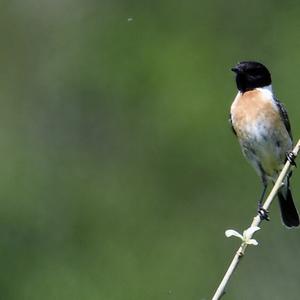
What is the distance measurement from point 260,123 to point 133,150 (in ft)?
A: 35.7

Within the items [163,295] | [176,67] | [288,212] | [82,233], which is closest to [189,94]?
[176,67]

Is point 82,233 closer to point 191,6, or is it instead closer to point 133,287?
point 133,287

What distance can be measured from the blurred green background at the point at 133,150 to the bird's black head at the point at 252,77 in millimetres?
6599

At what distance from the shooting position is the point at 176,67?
21688 mm

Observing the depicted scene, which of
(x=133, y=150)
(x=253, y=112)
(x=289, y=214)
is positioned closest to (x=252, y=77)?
(x=253, y=112)

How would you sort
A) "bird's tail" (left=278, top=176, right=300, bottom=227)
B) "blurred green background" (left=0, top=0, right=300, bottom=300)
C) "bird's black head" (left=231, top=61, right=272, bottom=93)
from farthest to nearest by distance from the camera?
1. "blurred green background" (left=0, top=0, right=300, bottom=300)
2. "bird's tail" (left=278, top=176, right=300, bottom=227)
3. "bird's black head" (left=231, top=61, right=272, bottom=93)

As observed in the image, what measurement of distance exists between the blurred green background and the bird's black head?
660 cm

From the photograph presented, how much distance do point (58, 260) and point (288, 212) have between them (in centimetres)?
898

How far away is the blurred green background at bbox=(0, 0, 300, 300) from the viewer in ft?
58.9

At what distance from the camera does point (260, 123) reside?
999 cm

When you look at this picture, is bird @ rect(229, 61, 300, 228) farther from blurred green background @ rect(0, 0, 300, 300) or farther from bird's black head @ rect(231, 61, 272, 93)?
blurred green background @ rect(0, 0, 300, 300)

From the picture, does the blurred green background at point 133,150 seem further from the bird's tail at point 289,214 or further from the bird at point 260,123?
the bird at point 260,123

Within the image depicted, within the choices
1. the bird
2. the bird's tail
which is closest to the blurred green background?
the bird's tail

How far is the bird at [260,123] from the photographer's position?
9.95 metres
